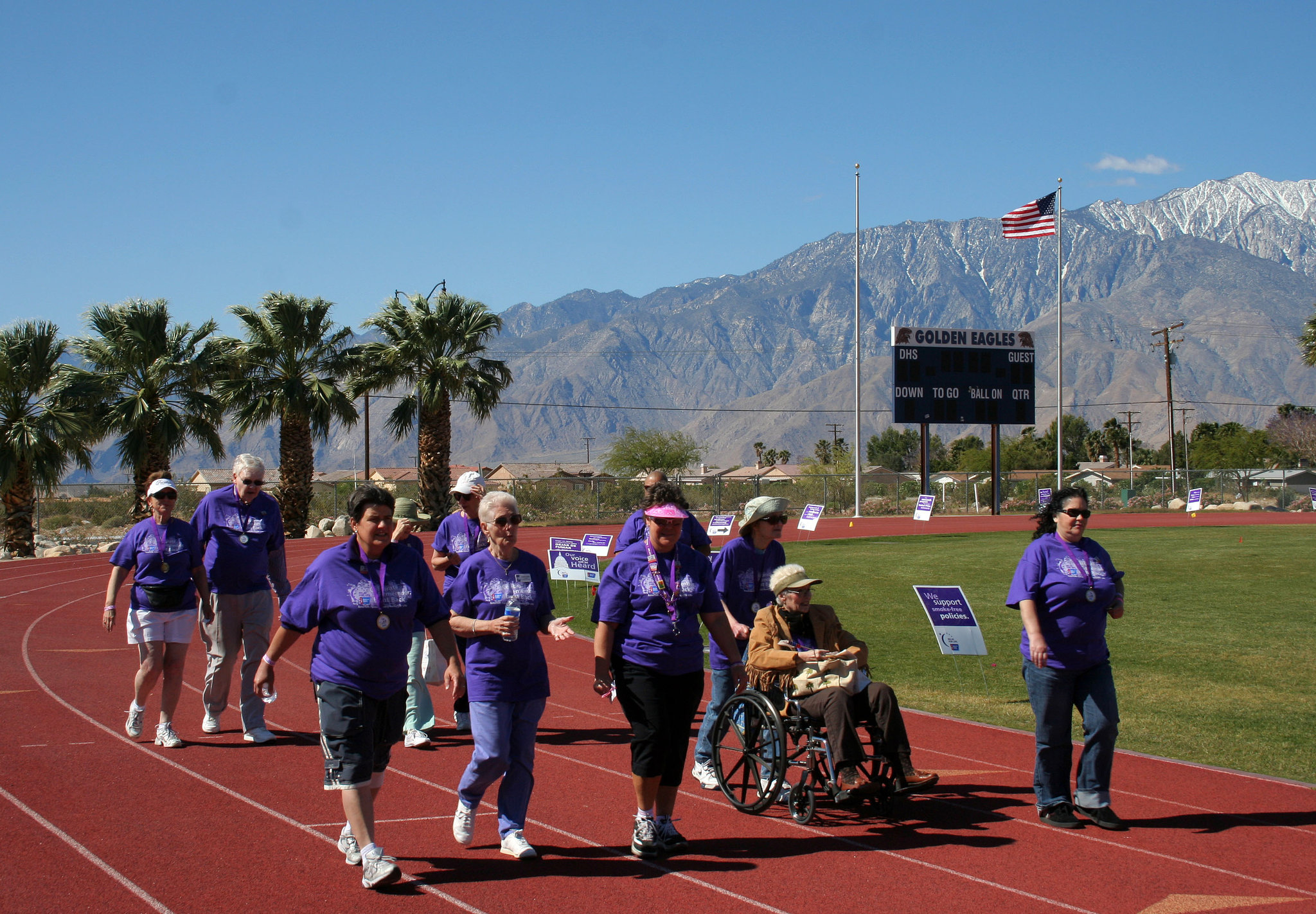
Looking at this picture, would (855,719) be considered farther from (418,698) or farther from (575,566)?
(575,566)

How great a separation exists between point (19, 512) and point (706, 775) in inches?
1009

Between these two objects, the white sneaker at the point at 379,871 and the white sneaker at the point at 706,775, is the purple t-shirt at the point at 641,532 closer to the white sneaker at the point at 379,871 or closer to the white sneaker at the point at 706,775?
the white sneaker at the point at 706,775

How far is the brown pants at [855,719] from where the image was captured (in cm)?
627

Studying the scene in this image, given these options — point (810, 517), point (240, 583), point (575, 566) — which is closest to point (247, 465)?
point (240, 583)

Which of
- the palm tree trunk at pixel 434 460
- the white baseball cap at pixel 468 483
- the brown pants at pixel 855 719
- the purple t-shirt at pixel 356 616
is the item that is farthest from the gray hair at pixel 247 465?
the palm tree trunk at pixel 434 460

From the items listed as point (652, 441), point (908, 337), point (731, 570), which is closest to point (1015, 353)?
point (908, 337)

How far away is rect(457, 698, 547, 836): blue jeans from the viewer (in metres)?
5.51

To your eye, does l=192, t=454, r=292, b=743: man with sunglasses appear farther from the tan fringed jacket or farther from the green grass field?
the green grass field

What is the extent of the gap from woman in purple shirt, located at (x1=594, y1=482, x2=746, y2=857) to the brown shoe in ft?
4.47

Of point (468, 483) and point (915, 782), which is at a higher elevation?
point (468, 483)

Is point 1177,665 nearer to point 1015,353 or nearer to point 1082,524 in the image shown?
point 1082,524

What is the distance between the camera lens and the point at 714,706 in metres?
7.02

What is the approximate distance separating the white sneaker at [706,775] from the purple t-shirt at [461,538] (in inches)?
82.2

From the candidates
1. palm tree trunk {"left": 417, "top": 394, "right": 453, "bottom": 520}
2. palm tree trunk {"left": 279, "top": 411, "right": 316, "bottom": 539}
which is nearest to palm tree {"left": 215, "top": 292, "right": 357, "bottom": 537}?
palm tree trunk {"left": 279, "top": 411, "right": 316, "bottom": 539}
